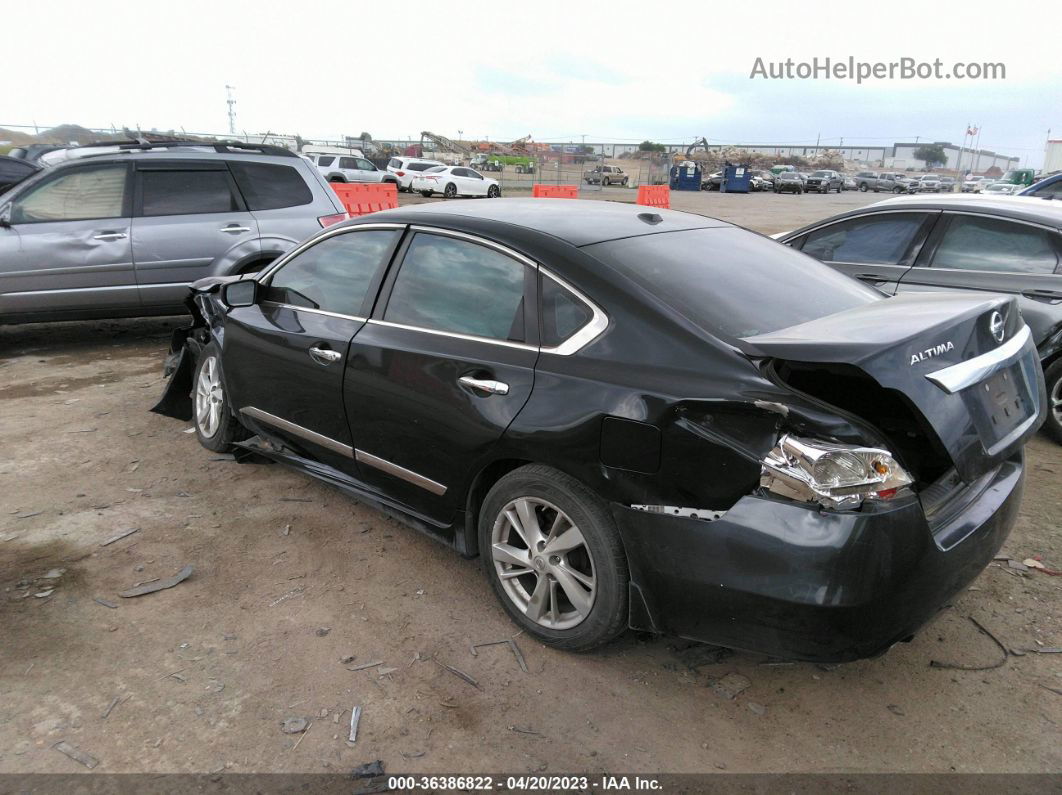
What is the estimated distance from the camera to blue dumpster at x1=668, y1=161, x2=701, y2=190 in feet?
165

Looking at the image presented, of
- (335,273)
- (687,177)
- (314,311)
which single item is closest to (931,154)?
(687,177)

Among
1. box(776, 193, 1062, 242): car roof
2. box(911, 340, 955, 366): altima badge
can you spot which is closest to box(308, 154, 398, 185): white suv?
box(776, 193, 1062, 242): car roof

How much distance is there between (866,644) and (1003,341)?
4.01 feet

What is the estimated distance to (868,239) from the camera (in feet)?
19.3

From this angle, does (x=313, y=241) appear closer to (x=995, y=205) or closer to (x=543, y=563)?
(x=543, y=563)

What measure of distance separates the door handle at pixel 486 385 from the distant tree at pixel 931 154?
330 feet

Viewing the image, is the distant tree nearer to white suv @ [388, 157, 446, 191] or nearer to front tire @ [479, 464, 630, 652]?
white suv @ [388, 157, 446, 191]

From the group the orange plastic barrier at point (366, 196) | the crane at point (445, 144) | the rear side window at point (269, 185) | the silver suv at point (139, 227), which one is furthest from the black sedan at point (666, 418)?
the crane at point (445, 144)

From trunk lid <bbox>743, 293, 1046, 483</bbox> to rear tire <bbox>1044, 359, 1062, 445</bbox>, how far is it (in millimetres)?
2631

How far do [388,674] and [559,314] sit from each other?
59.6 inches

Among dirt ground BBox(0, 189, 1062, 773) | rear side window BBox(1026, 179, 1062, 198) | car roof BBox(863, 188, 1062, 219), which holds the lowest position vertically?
dirt ground BBox(0, 189, 1062, 773)

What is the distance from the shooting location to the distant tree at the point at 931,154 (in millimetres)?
88000

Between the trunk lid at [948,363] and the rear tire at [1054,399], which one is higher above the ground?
the trunk lid at [948,363]

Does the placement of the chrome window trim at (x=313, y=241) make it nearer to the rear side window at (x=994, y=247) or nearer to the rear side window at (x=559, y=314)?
the rear side window at (x=559, y=314)
